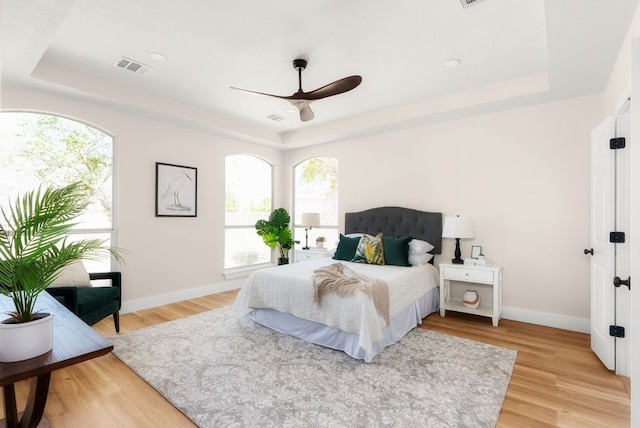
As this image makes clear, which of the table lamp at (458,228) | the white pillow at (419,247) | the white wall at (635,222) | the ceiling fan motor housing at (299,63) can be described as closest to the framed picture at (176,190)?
the ceiling fan motor housing at (299,63)

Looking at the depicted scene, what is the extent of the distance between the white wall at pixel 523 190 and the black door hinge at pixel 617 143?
1121mm

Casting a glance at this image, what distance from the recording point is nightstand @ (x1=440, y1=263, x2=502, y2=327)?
3.59 metres

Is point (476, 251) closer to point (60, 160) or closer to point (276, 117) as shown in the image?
point (276, 117)

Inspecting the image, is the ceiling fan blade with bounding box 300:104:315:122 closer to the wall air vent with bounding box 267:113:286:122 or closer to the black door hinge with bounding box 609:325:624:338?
the wall air vent with bounding box 267:113:286:122

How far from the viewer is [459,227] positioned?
3.83 meters

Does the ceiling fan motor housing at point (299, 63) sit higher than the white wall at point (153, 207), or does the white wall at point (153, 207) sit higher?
the ceiling fan motor housing at point (299, 63)

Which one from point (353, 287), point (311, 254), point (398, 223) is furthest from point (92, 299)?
point (398, 223)

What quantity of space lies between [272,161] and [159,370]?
13.8 ft

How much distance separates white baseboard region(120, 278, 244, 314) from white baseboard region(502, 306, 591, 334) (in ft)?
13.4

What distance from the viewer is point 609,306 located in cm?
252

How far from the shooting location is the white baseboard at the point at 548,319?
3410mm

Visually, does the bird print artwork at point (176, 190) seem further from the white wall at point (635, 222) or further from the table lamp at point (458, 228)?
the white wall at point (635, 222)

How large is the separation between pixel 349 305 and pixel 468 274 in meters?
1.79

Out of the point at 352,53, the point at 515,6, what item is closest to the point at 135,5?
the point at 352,53
